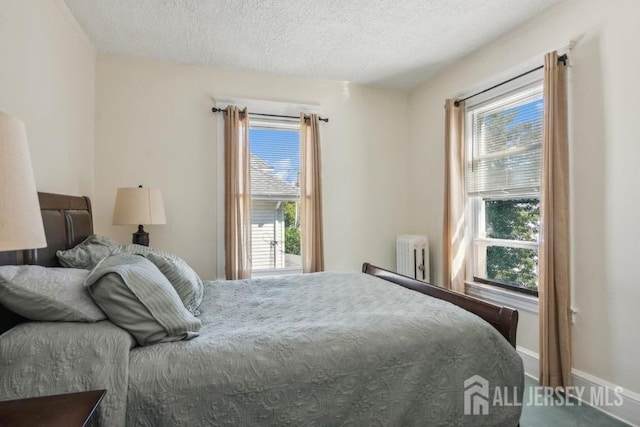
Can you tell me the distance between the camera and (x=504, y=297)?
2916 mm

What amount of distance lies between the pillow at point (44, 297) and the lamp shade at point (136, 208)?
159cm

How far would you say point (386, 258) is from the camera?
4.10 m

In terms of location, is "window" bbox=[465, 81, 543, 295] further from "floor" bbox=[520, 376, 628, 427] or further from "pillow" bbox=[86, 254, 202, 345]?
"pillow" bbox=[86, 254, 202, 345]

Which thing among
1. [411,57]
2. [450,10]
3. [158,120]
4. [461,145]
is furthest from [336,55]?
[158,120]

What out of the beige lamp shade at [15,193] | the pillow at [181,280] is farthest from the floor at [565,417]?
the beige lamp shade at [15,193]

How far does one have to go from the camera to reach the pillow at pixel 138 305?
127cm

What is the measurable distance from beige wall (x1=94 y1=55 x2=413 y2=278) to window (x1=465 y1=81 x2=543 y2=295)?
3.50 ft

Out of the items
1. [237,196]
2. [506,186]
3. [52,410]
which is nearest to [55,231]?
[52,410]

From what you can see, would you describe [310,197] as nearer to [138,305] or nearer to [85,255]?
[85,255]

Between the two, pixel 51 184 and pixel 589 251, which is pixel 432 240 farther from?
pixel 51 184

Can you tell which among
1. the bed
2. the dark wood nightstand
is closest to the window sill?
the bed

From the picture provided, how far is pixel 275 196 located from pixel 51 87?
2.07m

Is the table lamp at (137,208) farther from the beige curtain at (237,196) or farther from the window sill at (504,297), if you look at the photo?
the window sill at (504,297)

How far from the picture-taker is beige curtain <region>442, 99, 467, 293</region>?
3.30 meters
